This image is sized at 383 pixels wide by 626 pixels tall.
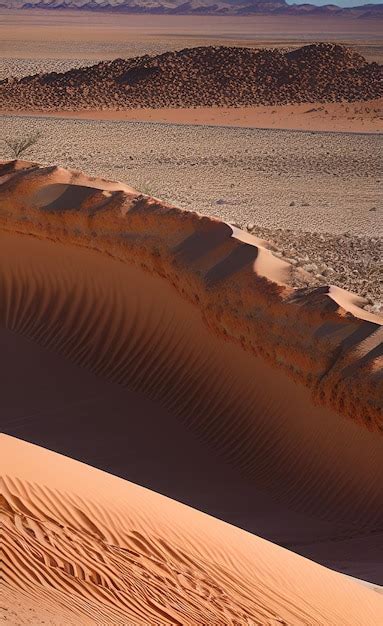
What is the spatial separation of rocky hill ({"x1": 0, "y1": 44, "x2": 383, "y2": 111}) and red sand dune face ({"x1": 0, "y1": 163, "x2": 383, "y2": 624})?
3347 cm

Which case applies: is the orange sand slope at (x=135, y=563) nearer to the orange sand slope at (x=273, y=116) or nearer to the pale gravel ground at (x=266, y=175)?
the pale gravel ground at (x=266, y=175)

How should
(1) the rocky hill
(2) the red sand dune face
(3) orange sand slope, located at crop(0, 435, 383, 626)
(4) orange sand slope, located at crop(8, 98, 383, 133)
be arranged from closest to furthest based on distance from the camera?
(3) orange sand slope, located at crop(0, 435, 383, 626) < (2) the red sand dune face < (4) orange sand slope, located at crop(8, 98, 383, 133) < (1) the rocky hill

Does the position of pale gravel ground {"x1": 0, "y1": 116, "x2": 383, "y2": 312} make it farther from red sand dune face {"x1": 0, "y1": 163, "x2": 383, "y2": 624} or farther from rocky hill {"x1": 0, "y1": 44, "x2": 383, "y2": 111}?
rocky hill {"x1": 0, "y1": 44, "x2": 383, "y2": 111}

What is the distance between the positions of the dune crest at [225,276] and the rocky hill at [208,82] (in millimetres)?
32968

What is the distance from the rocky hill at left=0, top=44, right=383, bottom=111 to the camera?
1827 inches

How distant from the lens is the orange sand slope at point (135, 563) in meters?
4.64

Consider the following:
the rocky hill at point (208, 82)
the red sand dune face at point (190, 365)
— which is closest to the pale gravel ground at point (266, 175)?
the red sand dune face at point (190, 365)

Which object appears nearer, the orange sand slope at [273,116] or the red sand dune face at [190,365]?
the red sand dune face at [190,365]

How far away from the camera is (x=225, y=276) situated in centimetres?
1022

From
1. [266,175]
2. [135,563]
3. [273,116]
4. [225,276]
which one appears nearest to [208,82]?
[273,116]

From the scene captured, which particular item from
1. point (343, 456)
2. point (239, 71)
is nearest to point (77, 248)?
point (343, 456)

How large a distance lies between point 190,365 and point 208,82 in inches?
1586

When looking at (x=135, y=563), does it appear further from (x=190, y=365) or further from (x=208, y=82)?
(x=208, y=82)

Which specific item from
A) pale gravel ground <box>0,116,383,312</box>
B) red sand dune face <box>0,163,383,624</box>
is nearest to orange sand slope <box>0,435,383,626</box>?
red sand dune face <box>0,163,383,624</box>
